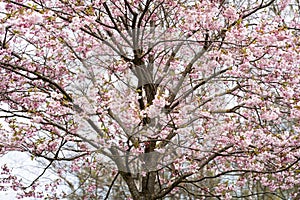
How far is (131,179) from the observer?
11.2ft

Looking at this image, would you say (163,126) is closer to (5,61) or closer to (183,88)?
(183,88)

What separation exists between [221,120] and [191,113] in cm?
47

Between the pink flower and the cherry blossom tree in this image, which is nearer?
the cherry blossom tree

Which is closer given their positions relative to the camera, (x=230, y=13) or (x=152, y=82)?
(x=152, y=82)

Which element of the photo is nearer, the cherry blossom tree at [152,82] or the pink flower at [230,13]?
the cherry blossom tree at [152,82]

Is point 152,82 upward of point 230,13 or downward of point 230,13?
downward

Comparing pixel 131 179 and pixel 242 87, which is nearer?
pixel 242 87

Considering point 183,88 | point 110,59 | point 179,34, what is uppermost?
point 179,34

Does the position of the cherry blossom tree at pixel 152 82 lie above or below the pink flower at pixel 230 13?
below

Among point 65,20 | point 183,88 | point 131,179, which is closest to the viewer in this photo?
point 183,88

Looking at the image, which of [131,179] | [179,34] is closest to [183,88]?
[179,34]

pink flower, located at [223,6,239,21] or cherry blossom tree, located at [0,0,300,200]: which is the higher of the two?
pink flower, located at [223,6,239,21]

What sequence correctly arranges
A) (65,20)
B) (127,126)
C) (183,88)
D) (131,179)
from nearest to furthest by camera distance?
1. (127,126)
2. (183,88)
3. (65,20)
4. (131,179)

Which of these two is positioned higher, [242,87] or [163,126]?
[242,87]
